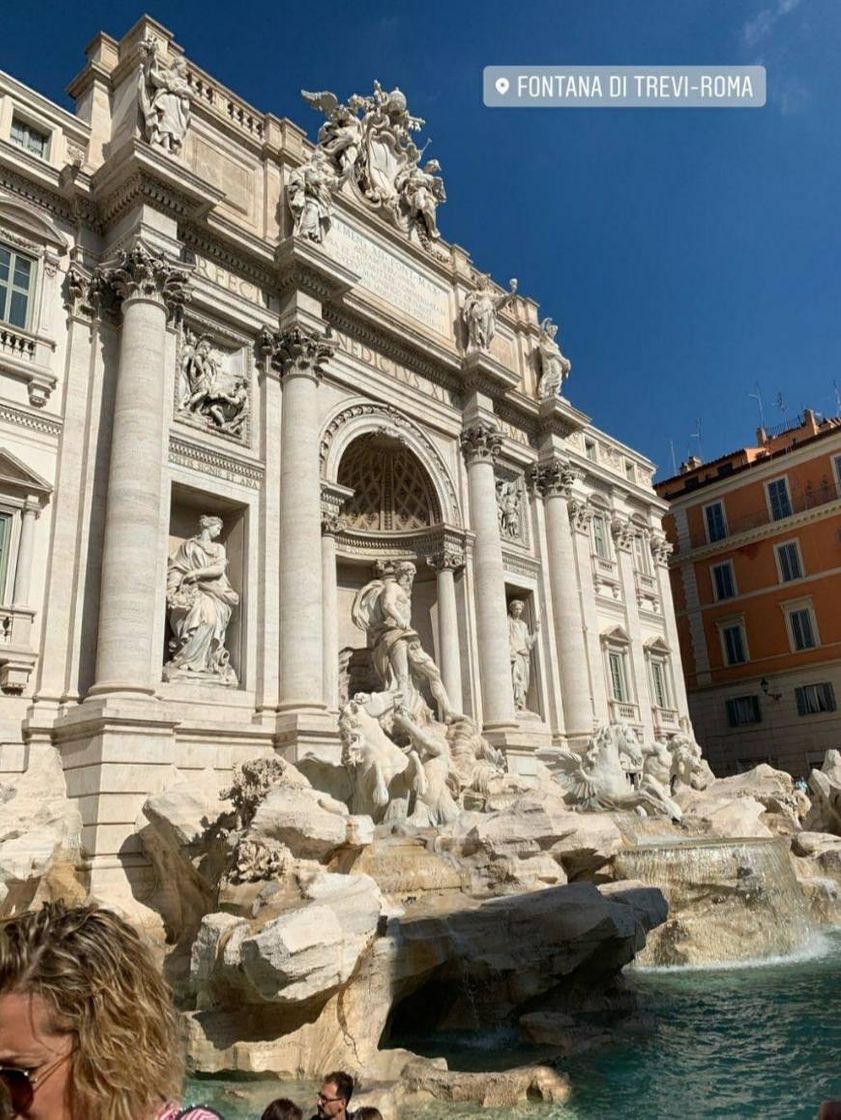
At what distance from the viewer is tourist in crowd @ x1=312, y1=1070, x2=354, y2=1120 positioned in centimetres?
386

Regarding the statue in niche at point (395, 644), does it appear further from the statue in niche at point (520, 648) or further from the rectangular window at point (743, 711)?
the rectangular window at point (743, 711)

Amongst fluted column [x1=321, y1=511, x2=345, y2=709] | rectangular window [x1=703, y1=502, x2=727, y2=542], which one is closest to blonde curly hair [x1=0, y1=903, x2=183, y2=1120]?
fluted column [x1=321, y1=511, x2=345, y2=709]

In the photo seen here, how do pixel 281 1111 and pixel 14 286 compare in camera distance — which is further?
pixel 14 286

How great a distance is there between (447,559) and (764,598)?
16715mm

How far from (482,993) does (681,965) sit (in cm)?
339

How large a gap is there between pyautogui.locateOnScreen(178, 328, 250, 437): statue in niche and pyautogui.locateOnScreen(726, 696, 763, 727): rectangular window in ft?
72.9

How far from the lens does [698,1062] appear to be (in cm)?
656

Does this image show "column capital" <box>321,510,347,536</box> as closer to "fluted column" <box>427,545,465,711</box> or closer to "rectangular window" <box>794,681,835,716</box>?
"fluted column" <box>427,545,465,711</box>

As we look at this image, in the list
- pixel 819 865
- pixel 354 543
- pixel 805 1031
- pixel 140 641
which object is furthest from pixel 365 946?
pixel 354 543

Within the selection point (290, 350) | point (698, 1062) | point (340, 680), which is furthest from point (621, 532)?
point (698, 1062)

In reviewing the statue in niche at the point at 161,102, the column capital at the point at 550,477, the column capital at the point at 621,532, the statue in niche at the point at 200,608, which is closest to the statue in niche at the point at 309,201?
the statue in niche at the point at 161,102

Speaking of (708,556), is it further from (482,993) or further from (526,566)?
(482,993)

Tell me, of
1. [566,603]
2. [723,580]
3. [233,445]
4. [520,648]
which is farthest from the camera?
[723,580]

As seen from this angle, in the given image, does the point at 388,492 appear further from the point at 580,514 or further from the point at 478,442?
the point at 580,514
